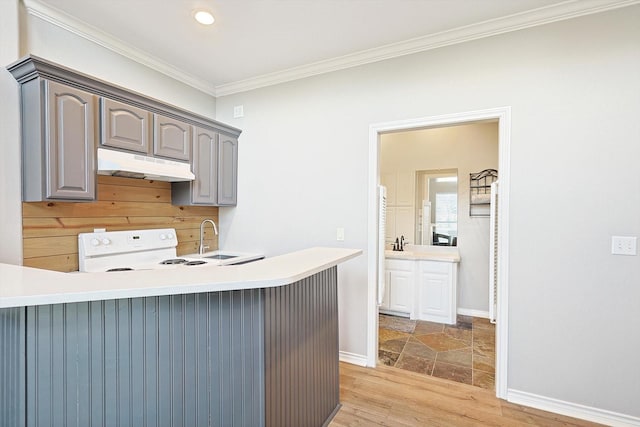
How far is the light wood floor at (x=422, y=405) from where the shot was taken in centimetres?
202

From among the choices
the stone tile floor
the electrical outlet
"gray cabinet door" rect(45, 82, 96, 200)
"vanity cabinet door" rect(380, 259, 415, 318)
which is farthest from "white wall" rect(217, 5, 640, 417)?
"gray cabinet door" rect(45, 82, 96, 200)

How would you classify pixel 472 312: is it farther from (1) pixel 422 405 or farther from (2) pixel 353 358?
(1) pixel 422 405

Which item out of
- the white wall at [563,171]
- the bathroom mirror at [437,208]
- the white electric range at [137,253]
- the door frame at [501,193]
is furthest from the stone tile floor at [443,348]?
the white electric range at [137,253]

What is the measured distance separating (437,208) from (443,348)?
2.03 meters

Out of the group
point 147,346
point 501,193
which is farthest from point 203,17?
point 501,193

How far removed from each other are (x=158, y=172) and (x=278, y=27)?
4.71 feet

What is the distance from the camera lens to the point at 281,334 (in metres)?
1.46

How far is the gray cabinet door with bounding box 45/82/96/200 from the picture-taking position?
1960 millimetres

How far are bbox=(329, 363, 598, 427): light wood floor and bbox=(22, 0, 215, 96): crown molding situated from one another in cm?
314

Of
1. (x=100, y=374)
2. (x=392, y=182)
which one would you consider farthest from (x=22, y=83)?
(x=392, y=182)

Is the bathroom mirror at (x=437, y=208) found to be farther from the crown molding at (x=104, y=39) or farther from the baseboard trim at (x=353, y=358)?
the crown molding at (x=104, y=39)

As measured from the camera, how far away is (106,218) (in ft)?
8.36

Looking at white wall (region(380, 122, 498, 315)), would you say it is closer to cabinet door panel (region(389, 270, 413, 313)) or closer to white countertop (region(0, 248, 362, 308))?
cabinet door panel (region(389, 270, 413, 313))

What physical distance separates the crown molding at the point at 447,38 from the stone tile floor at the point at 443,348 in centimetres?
266
